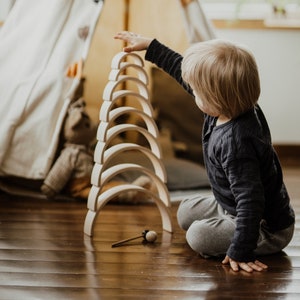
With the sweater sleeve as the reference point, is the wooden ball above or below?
below

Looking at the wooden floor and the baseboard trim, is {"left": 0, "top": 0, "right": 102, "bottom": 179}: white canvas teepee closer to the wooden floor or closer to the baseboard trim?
the wooden floor

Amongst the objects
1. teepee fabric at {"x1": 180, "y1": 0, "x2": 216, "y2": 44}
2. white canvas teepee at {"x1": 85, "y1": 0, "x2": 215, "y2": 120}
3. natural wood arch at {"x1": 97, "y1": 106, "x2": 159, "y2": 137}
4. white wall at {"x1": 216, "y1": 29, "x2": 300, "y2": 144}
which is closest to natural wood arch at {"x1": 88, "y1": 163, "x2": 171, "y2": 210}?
natural wood arch at {"x1": 97, "y1": 106, "x2": 159, "y2": 137}

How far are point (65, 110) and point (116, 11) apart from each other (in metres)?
0.86

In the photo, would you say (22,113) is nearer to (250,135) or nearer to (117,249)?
(117,249)

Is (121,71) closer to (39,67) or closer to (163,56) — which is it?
(163,56)

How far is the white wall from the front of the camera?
378 centimetres

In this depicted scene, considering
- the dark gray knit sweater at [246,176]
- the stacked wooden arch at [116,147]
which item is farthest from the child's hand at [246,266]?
the stacked wooden arch at [116,147]

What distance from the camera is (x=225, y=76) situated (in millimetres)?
1728

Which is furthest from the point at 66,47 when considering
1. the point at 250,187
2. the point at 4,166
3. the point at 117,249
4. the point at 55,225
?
the point at 250,187

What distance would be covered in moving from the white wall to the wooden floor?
5.72 ft

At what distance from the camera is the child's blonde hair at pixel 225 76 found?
173 cm

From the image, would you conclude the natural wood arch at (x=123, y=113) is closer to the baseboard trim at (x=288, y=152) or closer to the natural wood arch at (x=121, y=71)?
the natural wood arch at (x=121, y=71)

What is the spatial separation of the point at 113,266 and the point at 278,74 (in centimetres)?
234

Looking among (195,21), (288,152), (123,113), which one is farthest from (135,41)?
(288,152)
